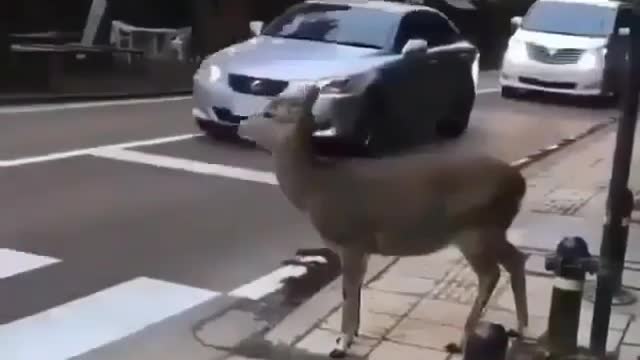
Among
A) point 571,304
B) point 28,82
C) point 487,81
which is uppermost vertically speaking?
point 571,304

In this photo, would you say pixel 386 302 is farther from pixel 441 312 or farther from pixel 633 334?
pixel 633 334

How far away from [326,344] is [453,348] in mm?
683

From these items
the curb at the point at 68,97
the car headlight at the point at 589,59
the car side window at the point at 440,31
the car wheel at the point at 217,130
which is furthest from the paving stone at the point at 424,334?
the car headlight at the point at 589,59

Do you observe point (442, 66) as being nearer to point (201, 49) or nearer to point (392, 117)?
point (392, 117)

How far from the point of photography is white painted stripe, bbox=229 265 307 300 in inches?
279

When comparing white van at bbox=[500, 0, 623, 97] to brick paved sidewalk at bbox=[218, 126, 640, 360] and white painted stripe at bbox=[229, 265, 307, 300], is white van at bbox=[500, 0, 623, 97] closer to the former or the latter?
A: brick paved sidewalk at bbox=[218, 126, 640, 360]

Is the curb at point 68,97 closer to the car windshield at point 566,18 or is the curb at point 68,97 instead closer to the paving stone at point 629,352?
the car windshield at point 566,18

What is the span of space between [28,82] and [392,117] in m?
6.40

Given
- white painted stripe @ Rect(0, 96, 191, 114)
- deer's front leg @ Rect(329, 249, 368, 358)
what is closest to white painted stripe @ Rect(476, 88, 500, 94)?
white painted stripe @ Rect(0, 96, 191, 114)

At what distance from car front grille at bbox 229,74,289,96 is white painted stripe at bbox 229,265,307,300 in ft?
14.8

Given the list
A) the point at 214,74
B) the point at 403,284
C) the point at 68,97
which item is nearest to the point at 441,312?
the point at 403,284

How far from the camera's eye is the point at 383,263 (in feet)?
25.6

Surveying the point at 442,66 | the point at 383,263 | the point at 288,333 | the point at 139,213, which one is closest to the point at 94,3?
the point at 442,66

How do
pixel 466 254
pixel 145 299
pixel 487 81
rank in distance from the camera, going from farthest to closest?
pixel 487 81 < pixel 145 299 < pixel 466 254
